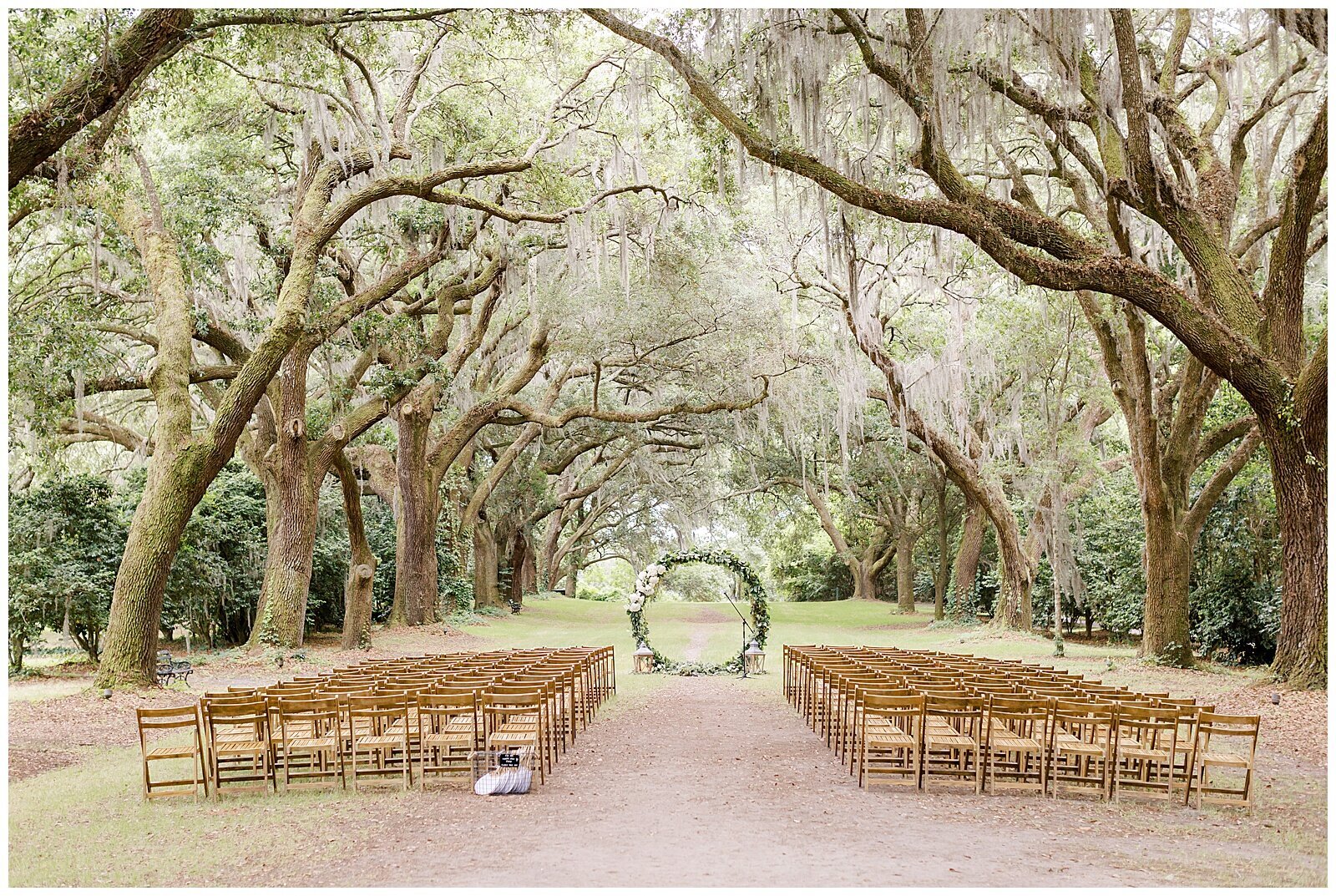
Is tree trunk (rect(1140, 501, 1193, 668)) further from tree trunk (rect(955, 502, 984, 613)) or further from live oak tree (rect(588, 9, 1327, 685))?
tree trunk (rect(955, 502, 984, 613))

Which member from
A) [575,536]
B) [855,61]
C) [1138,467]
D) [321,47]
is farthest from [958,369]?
[575,536]

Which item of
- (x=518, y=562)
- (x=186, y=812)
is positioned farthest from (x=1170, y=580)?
(x=518, y=562)

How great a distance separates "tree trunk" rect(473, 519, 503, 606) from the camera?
32938 mm

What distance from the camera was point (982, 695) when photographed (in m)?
8.32

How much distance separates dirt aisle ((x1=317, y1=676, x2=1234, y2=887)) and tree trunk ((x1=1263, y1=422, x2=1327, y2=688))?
266 inches

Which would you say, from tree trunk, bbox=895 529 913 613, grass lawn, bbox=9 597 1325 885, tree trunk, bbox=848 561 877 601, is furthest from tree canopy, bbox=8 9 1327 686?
tree trunk, bbox=848 561 877 601

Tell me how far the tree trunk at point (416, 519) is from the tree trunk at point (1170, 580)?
14.3 metres

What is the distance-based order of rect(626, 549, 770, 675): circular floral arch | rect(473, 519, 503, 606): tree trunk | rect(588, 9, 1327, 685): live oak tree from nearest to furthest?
rect(588, 9, 1327, 685): live oak tree
rect(626, 549, 770, 675): circular floral arch
rect(473, 519, 503, 606): tree trunk

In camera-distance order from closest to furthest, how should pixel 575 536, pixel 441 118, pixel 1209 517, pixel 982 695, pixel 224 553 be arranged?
pixel 982 695 < pixel 441 118 < pixel 1209 517 < pixel 224 553 < pixel 575 536

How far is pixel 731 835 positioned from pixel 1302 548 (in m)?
9.64

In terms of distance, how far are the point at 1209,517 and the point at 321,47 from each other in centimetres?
1686

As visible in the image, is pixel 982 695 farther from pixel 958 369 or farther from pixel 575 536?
pixel 575 536

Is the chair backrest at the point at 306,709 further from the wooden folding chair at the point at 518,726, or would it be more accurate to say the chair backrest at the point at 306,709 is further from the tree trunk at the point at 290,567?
the tree trunk at the point at 290,567

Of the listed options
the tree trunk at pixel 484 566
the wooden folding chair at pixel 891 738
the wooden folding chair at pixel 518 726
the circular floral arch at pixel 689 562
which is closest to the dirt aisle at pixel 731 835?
the wooden folding chair at pixel 891 738
